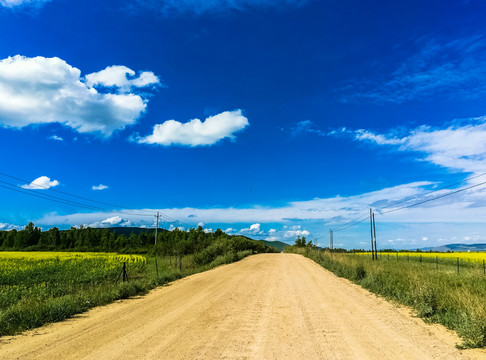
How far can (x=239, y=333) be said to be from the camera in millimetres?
7777

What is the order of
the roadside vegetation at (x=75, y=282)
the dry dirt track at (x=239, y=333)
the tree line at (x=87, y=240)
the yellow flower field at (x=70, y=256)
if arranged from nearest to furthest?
the dry dirt track at (x=239, y=333)
the roadside vegetation at (x=75, y=282)
the yellow flower field at (x=70, y=256)
the tree line at (x=87, y=240)

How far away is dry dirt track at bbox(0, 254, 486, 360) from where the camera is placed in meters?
6.34

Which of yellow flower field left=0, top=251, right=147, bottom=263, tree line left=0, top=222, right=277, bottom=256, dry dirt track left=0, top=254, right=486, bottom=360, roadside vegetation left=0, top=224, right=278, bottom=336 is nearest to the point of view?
dry dirt track left=0, top=254, right=486, bottom=360

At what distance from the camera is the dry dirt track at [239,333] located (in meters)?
6.34

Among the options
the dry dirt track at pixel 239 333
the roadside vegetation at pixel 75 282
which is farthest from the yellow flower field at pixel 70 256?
the dry dirt track at pixel 239 333

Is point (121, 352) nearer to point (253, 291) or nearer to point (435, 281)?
point (253, 291)

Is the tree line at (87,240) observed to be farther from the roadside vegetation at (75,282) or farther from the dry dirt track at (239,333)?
the dry dirt track at (239,333)

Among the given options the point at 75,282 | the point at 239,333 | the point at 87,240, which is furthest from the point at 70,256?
the point at 87,240

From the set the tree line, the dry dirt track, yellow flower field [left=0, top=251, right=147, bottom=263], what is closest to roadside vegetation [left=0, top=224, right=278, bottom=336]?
the dry dirt track

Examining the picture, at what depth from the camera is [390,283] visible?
14844 millimetres

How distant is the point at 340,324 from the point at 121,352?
596 centimetres

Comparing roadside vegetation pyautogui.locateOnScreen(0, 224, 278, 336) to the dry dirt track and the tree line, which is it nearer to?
the dry dirt track

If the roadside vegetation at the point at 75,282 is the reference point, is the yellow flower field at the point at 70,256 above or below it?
below

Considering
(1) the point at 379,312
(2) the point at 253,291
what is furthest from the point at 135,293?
(1) the point at 379,312
